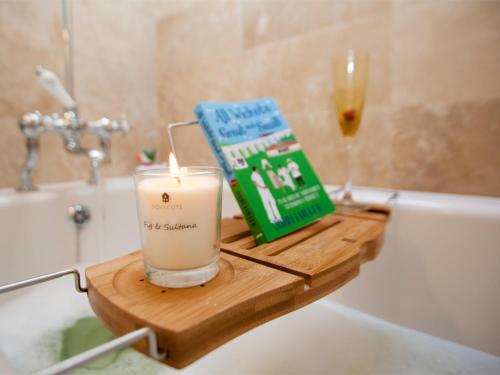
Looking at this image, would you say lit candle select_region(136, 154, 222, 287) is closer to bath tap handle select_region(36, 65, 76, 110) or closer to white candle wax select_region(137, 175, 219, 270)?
white candle wax select_region(137, 175, 219, 270)

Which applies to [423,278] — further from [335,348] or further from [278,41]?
[278,41]

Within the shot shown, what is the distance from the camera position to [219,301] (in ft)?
0.81

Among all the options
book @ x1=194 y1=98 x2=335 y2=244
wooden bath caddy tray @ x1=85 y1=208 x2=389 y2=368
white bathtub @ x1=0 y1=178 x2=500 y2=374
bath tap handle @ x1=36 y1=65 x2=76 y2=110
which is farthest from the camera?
bath tap handle @ x1=36 y1=65 x2=76 y2=110

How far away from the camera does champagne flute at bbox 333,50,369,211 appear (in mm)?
613

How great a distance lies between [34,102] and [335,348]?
927 mm

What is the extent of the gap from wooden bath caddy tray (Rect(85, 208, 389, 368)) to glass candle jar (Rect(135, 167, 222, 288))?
1cm

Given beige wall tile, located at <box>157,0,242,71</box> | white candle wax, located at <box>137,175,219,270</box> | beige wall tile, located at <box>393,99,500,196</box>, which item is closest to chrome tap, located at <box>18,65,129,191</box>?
beige wall tile, located at <box>157,0,242,71</box>

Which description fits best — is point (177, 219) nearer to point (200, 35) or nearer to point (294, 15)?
point (294, 15)

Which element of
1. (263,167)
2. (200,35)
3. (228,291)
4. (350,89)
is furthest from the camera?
(200,35)

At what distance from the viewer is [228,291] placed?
27 centimetres

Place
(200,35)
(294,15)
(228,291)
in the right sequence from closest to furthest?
(228,291)
(294,15)
(200,35)

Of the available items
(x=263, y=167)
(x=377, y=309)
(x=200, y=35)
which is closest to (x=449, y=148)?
(x=377, y=309)

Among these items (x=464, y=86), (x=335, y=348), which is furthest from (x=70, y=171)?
(x=464, y=86)

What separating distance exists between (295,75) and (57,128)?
2.02 feet
